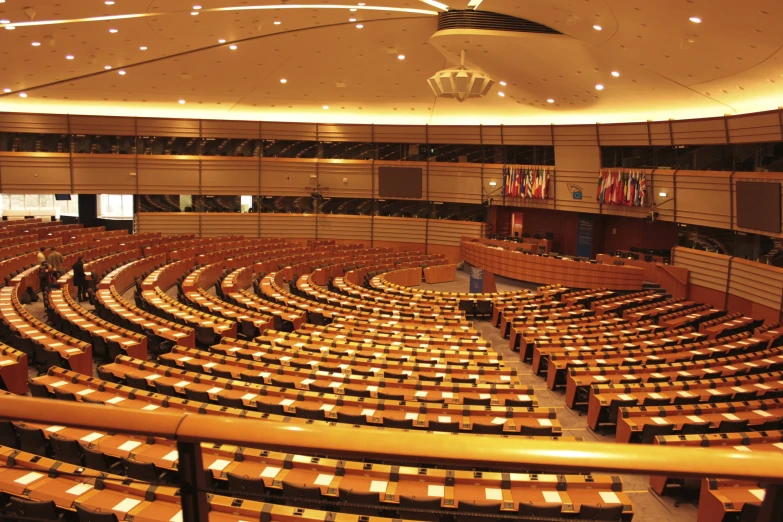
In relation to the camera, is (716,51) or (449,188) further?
(449,188)

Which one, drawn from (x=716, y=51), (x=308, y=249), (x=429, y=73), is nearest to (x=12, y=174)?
(x=308, y=249)

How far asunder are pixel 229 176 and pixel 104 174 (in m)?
6.12

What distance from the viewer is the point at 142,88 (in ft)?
85.4

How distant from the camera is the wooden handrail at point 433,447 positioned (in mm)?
1473

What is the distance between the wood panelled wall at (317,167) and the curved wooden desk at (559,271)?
301 centimetres

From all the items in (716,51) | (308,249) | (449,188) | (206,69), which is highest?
(206,69)

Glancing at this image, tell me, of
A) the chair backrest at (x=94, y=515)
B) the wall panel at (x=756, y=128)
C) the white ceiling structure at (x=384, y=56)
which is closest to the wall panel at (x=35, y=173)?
the white ceiling structure at (x=384, y=56)

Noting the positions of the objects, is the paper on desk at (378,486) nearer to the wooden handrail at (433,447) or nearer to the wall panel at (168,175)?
the wooden handrail at (433,447)

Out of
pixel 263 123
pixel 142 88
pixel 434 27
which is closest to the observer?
pixel 434 27

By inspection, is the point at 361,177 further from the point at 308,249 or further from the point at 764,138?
the point at 764,138

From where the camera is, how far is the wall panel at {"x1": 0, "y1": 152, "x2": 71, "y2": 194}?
30469 millimetres

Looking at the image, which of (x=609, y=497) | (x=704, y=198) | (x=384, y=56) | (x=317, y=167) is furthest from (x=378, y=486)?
(x=317, y=167)

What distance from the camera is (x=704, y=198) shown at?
77.1ft

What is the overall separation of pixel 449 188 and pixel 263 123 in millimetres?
10490
